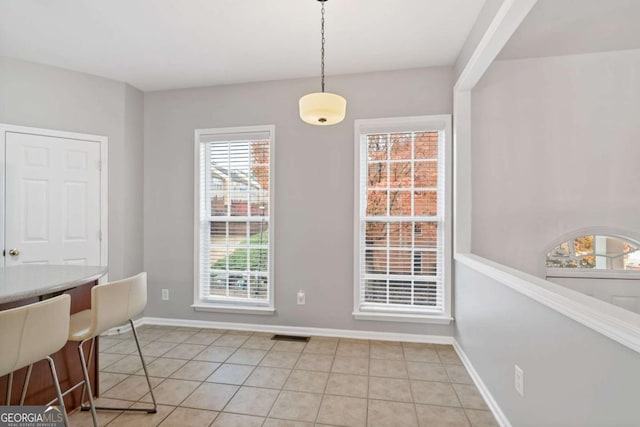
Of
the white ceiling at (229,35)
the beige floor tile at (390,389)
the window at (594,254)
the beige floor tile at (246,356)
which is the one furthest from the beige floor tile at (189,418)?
the window at (594,254)

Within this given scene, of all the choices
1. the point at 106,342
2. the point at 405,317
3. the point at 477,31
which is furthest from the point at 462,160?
the point at 106,342

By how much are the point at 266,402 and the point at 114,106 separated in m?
3.38

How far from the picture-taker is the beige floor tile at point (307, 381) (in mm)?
2271

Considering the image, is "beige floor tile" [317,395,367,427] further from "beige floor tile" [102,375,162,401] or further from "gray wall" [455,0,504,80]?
"gray wall" [455,0,504,80]

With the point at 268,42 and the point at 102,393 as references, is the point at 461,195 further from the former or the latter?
the point at 102,393

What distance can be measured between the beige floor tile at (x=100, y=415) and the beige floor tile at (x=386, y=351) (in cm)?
196

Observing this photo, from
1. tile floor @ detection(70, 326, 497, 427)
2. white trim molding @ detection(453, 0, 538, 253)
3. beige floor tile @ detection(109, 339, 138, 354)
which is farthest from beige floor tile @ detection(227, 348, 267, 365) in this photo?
white trim molding @ detection(453, 0, 538, 253)

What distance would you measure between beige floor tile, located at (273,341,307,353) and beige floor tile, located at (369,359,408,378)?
706 millimetres

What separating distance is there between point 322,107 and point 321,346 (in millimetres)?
2274

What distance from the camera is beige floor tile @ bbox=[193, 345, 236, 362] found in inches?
108

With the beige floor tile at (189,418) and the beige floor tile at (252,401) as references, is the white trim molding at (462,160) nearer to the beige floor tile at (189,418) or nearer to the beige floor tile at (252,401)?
the beige floor tile at (252,401)

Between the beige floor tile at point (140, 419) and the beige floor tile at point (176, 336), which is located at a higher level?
the beige floor tile at point (140, 419)

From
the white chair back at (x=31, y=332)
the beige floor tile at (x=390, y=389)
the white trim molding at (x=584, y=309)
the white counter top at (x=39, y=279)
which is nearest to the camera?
the white trim molding at (x=584, y=309)

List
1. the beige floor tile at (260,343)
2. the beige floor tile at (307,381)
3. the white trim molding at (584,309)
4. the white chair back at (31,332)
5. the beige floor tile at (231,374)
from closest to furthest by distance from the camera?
1. the white trim molding at (584,309)
2. the white chair back at (31,332)
3. the beige floor tile at (307,381)
4. the beige floor tile at (231,374)
5. the beige floor tile at (260,343)
